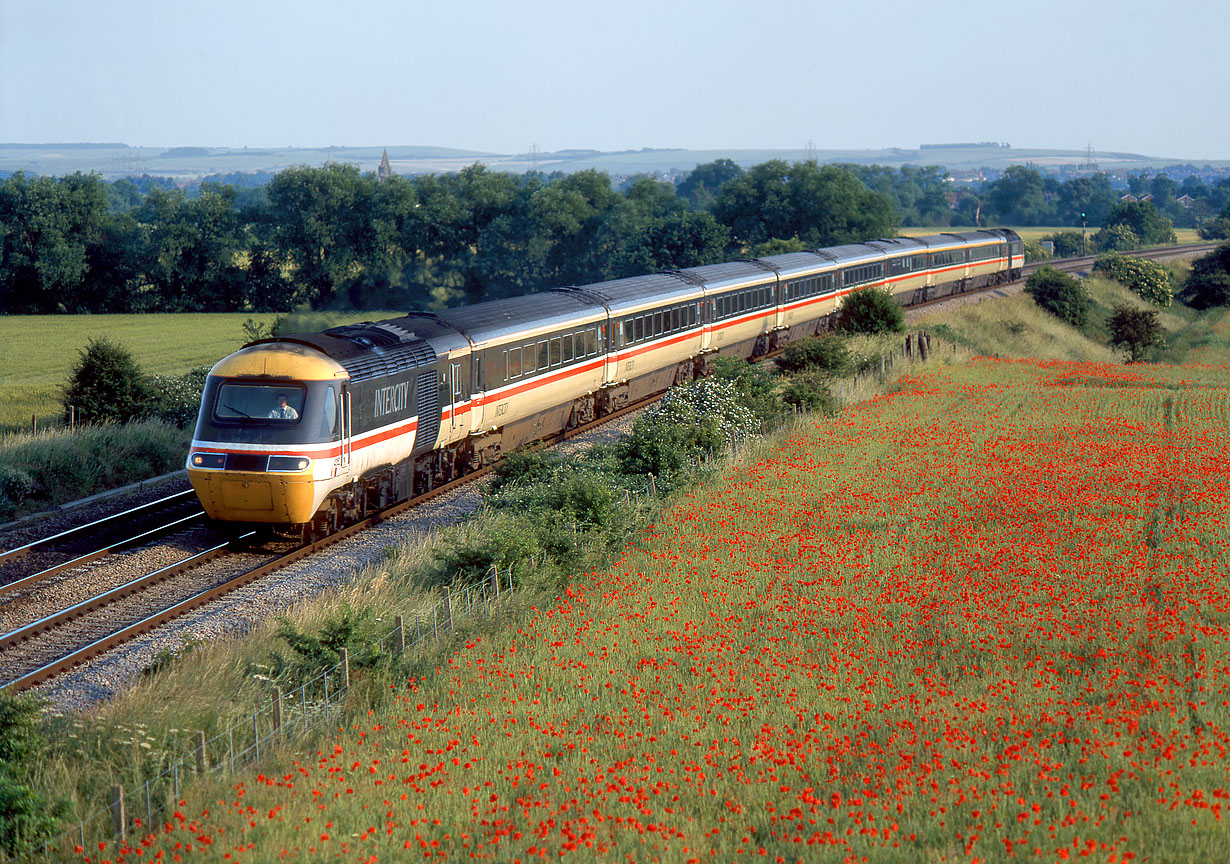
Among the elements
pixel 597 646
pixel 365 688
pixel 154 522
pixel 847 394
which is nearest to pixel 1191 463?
pixel 847 394

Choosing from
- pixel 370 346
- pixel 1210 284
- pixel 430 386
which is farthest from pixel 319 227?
pixel 370 346

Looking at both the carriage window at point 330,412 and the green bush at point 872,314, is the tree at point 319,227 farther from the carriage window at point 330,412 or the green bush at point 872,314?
the carriage window at point 330,412

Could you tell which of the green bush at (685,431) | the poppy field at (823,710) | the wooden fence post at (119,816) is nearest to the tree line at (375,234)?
the green bush at (685,431)

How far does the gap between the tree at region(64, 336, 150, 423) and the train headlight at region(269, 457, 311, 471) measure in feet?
47.2

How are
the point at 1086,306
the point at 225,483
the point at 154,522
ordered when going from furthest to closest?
the point at 1086,306
the point at 154,522
the point at 225,483

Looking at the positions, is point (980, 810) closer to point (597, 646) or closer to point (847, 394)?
point (597, 646)

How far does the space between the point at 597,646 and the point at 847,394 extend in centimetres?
2144

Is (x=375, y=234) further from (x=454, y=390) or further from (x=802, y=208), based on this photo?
(x=454, y=390)

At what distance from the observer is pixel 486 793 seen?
964 centimetres

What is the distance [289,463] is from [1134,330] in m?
48.7

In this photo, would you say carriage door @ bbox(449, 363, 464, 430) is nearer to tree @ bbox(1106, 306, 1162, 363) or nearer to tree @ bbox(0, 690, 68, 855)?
tree @ bbox(0, 690, 68, 855)

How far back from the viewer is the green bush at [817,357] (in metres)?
34.9

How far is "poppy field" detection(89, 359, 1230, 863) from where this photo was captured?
8.71 meters

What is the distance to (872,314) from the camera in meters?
43.0
